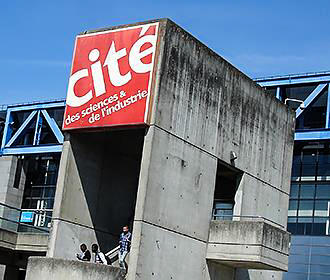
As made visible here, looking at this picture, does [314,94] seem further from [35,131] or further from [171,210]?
[171,210]

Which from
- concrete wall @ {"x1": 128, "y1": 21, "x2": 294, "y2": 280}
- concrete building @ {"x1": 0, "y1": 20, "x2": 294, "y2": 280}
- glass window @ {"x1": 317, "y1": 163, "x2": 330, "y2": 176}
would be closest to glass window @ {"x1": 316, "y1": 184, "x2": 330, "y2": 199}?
glass window @ {"x1": 317, "y1": 163, "x2": 330, "y2": 176}

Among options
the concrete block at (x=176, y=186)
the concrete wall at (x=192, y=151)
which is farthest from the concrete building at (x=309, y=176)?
the concrete block at (x=176, y=186)

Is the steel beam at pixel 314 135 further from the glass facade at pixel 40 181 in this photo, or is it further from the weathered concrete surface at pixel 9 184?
the weathered concrete surface at pixel 9 184

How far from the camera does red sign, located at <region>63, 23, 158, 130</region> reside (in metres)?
26.9

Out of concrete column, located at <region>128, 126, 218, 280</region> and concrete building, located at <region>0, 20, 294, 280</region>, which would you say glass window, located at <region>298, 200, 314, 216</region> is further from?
concrete column, located at <region>128, 126, 218, 280</region>

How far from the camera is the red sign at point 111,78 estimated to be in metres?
26.9

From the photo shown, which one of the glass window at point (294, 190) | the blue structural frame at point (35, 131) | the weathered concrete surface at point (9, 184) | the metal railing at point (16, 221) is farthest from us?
the weathered concrete surface at point (9, 184)

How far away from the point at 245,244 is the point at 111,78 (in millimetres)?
7403

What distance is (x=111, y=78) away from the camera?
27.7 meters

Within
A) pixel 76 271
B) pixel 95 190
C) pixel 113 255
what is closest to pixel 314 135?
pixel 95 190

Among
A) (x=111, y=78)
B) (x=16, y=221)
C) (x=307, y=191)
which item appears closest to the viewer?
(x=111, y=78)

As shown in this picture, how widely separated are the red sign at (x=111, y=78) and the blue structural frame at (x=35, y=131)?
2940 cm

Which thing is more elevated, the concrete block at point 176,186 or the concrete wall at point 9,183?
the concrete wall at point 9,183

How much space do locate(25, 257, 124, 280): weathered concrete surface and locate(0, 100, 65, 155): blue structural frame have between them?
104 feet
